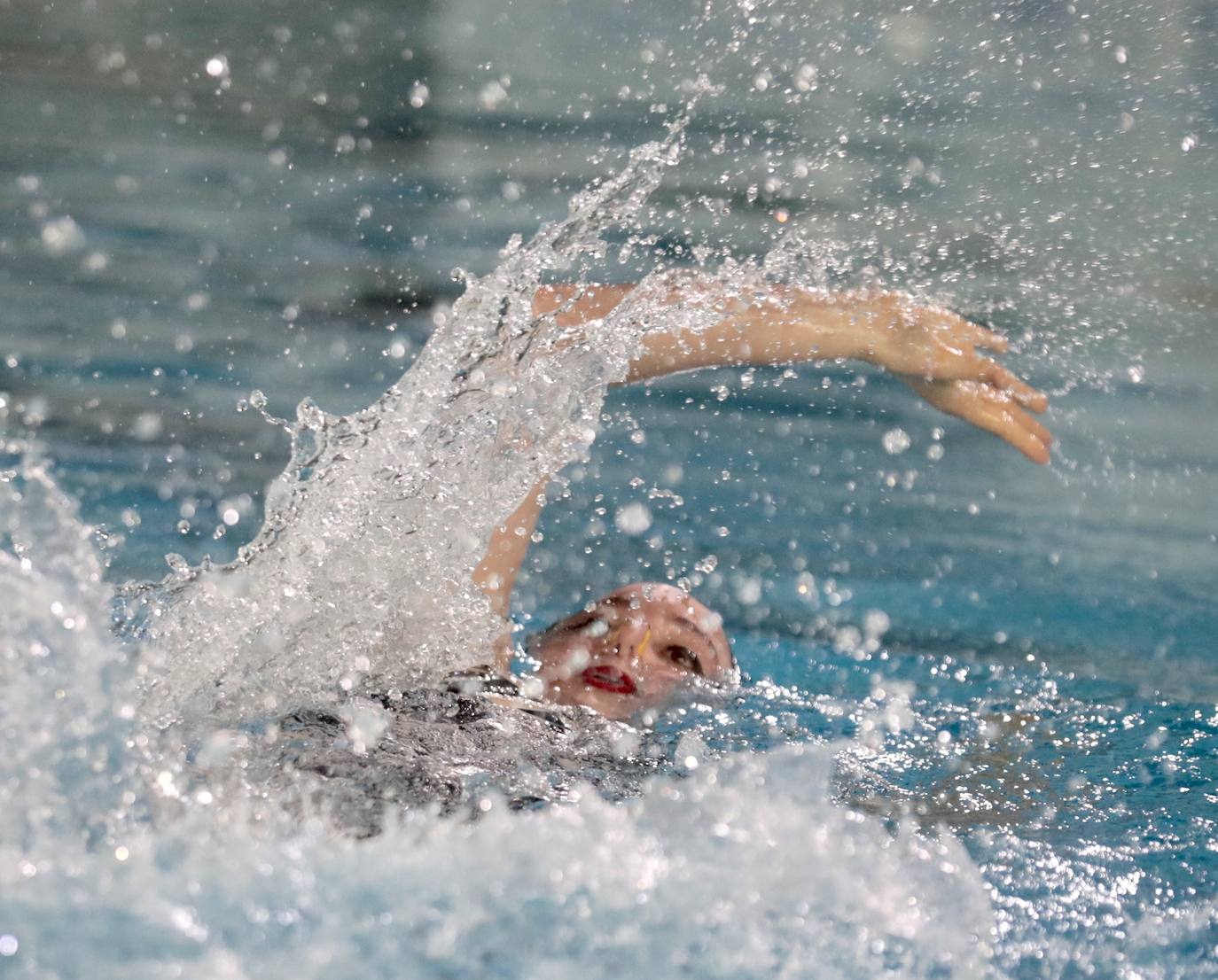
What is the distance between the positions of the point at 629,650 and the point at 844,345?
59cm

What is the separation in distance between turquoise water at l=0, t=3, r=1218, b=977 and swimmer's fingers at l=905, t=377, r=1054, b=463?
0.63 metres

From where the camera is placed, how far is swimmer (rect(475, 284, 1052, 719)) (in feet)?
6.97

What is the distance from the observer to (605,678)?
7.30 feet

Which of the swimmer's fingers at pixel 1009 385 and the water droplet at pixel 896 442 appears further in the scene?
the water droplet at pixel 896 442

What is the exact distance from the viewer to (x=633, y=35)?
4797 mm

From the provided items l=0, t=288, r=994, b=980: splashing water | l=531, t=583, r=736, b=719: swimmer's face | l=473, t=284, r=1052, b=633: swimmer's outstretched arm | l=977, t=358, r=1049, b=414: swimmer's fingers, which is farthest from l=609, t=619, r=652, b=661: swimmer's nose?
l=0, t=288, r=994, b=980: splashing water

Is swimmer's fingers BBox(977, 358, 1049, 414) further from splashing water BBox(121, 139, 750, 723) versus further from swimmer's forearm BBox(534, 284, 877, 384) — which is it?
splashing water BBox(121, 139, 750, 723)

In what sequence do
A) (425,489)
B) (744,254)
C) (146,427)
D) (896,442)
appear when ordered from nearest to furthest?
(425,489) → (146,427) → (896,442) → (744,254)

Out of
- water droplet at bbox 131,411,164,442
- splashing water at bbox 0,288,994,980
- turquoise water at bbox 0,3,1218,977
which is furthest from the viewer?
water droplet at bbox 131,411,164,442

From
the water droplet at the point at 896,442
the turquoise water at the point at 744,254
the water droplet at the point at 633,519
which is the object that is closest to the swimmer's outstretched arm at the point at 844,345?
the turquoise water at the point at 744,254

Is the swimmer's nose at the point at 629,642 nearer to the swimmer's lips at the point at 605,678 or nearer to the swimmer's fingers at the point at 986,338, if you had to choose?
the swimmer's lips at the point at 605,678

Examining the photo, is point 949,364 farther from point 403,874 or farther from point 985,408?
point 403,874

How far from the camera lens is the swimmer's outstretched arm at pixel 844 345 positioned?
2.12 meters

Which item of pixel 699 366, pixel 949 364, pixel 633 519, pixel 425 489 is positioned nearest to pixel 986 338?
pixel 949 364
